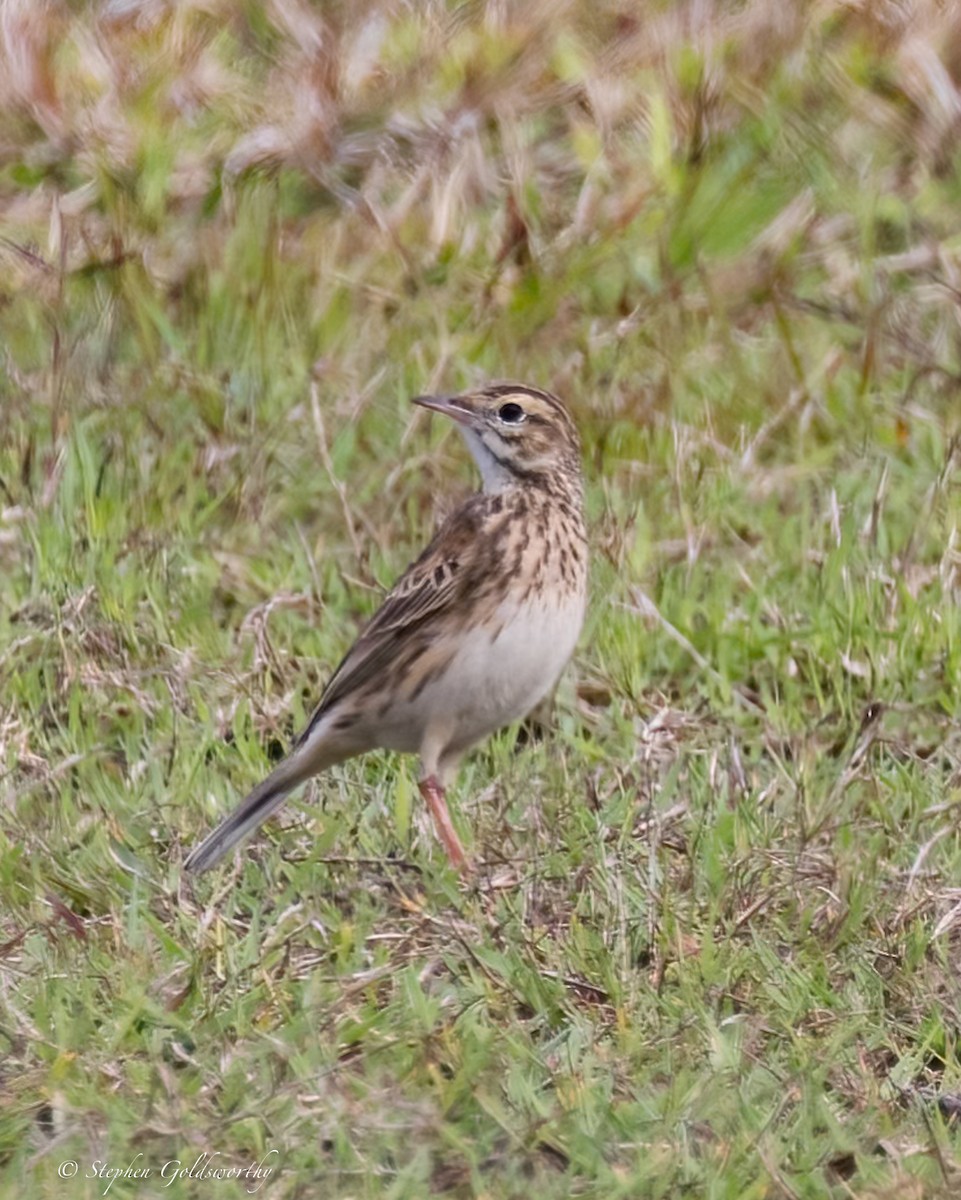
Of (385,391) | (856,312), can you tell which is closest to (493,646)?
(385,391)

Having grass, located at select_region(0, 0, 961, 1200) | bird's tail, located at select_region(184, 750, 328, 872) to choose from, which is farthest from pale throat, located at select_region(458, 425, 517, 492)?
bird's tail, located at select_region(184, 750, 328, 872)

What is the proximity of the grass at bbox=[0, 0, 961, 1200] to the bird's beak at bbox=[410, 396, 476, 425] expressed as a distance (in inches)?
35.3

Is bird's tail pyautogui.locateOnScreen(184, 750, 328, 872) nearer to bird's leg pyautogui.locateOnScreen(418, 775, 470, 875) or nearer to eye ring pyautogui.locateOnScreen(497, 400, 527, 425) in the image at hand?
bird's leg pyautogui.locateOnScreen(418, 775, 470, 875)

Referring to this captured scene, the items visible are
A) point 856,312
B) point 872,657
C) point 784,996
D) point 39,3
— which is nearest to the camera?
point 784,996

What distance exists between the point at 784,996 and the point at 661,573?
2501 millimetres

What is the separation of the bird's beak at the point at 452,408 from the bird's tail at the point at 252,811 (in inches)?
39.7

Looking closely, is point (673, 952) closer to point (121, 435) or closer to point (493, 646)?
point (493, 646)

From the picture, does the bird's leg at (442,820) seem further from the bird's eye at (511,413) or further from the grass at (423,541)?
the bird's eye at (511,413)

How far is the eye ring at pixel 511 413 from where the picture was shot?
23.5ft

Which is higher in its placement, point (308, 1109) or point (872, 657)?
point (308, 1109)

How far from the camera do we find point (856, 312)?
9.43 metres

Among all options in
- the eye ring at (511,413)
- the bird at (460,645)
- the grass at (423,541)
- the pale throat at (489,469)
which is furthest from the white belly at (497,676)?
the eye ring at (511,413)

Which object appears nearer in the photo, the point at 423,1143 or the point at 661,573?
the point at 423,1143

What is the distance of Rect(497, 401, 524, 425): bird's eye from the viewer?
7.16 m
